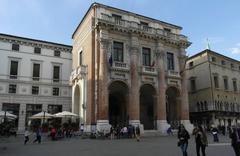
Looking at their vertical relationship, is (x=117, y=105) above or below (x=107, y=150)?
above

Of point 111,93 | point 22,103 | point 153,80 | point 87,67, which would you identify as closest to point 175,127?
point 153,80

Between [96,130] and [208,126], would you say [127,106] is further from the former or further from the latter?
[208,126]

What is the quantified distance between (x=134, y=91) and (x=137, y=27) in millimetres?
8489

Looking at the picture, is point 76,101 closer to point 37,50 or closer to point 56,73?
point 56,73

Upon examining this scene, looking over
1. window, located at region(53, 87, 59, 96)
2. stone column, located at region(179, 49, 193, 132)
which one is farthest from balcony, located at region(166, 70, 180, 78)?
window, located at region(53, 87, 59, 96)

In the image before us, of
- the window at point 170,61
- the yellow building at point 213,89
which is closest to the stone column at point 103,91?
the window at point 170,61

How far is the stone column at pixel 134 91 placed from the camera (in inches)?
1147

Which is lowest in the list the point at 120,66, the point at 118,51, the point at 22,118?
the point at 22,118

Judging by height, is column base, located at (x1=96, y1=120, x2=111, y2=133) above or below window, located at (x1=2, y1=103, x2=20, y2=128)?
below

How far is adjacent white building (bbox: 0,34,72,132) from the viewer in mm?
37003

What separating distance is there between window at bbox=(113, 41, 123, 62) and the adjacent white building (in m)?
14.1

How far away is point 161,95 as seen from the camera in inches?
1247

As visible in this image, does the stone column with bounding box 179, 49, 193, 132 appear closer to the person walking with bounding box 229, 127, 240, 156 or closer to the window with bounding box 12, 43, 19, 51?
the person walking with bounding box 229, 127, 240, 156

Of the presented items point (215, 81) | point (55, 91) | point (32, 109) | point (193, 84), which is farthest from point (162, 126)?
point (32, 109)
